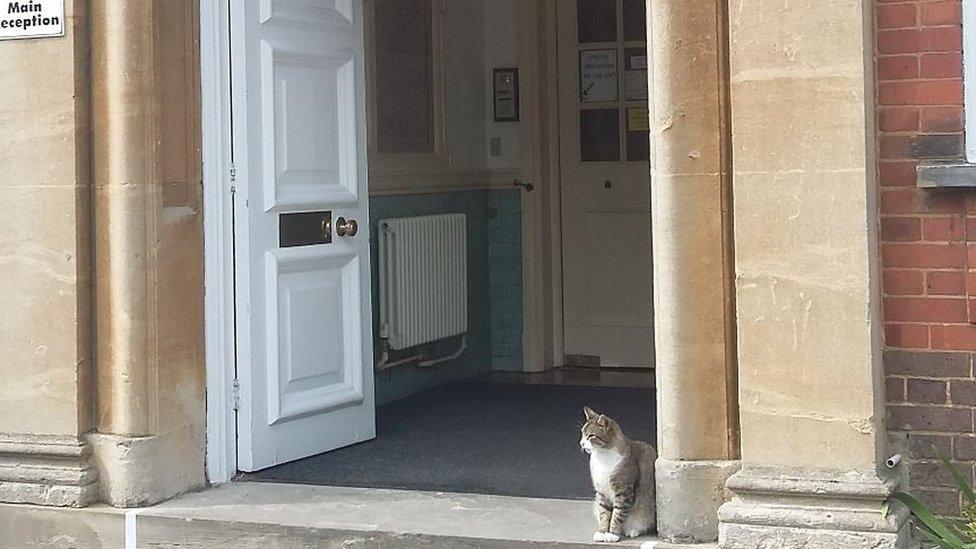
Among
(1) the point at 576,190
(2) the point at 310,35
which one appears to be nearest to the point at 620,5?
(1) the point at 576,190

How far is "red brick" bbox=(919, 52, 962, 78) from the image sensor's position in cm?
503

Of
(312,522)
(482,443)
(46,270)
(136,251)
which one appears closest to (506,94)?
(482,443)

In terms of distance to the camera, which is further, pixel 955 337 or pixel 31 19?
pixel 31 19

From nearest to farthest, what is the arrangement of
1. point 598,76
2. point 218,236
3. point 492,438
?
point 218,236
point 492,438
point 598,76

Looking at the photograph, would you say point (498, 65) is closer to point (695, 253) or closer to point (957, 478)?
point (695, 253)

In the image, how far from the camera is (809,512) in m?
4.97

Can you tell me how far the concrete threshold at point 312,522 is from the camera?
555 cm

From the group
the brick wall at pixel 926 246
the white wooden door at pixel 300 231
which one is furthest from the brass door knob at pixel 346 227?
the brick wall at pixel 926 246

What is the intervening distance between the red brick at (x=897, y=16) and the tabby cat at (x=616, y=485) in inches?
63.8

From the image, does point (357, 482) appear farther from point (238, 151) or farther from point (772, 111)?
point (772, 111)

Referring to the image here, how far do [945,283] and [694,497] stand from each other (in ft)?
3.55

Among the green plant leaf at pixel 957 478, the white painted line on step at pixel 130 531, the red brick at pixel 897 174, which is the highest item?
the red brick at pixel 897 174

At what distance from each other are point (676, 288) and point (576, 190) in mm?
4560

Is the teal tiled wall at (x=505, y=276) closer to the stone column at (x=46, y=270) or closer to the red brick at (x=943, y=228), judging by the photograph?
A: the stone column at (x=46, y=270)
